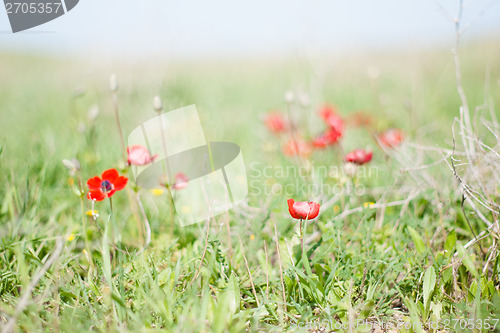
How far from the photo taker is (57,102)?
3.18 m

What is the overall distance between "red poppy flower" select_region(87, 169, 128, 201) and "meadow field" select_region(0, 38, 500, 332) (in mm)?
60

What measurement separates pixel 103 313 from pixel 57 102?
265cm

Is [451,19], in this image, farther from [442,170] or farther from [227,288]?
[227,288]

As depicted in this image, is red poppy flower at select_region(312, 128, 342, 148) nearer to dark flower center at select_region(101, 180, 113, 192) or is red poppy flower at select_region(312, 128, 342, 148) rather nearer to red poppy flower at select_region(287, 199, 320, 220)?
red poppy flower at select_region(287, 199, 320, 220)

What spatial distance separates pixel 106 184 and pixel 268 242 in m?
0.58

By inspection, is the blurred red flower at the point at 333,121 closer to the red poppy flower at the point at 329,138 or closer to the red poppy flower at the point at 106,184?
the red poppy flower at the point at 329,138

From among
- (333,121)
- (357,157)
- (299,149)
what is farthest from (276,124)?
(357,157)

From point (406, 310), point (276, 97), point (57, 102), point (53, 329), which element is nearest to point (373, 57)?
point (276, 97)

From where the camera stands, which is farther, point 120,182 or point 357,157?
point 357,157

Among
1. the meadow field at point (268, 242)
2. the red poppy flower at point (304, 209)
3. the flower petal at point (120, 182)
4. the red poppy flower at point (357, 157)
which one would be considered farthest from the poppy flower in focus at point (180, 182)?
the red poppy flower at point (357, 157)

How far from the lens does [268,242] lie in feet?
4.46

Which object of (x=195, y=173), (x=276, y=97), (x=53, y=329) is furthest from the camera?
(x=276, y=97)

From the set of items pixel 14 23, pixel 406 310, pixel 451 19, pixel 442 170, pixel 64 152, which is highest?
pixel 14 23

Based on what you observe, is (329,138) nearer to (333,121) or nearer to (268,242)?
(333,121)
